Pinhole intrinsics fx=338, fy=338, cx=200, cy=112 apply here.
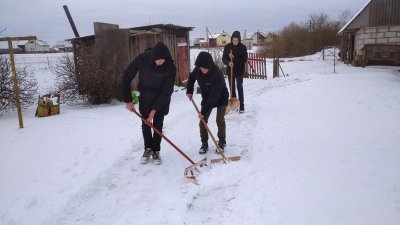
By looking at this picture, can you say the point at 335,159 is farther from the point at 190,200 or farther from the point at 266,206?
the point at 190,200

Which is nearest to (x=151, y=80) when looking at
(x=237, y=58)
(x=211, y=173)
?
(x=211, y=173)

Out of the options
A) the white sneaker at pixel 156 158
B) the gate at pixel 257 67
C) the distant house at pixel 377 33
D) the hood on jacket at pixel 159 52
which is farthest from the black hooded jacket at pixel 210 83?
the distant house at pixel 377 33

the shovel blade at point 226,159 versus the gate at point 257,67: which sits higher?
the gate at point 257,67

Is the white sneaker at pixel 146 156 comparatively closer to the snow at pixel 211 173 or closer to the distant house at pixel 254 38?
the snow at pixel 211 173

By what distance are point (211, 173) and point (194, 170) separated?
228mm

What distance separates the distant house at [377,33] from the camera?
722 inches

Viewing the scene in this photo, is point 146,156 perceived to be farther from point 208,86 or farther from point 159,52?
point 159,52

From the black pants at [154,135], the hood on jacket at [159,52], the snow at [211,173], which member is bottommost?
the snow at [211,173]

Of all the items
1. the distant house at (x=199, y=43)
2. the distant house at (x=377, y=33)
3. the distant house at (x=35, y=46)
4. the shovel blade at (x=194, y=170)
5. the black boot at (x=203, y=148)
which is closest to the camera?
the shovel blade at (x=194, y=170)

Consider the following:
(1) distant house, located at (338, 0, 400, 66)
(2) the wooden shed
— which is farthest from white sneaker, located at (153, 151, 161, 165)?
(1) distant house, located at (338, 0, 400, 66)

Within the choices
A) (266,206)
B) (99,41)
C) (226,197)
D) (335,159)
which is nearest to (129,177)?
(226,197)

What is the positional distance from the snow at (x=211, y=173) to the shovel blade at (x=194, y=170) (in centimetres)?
8

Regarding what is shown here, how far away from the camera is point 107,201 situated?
12.2 feet

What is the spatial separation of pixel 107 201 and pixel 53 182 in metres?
0.81
